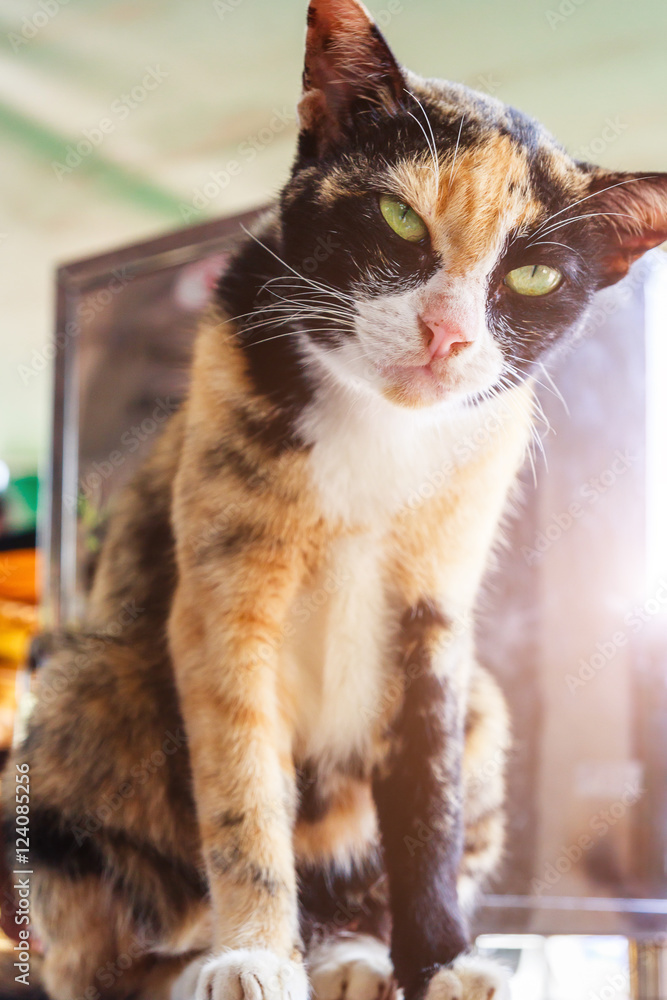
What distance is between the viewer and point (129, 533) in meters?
1.03

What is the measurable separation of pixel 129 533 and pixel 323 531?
31cm

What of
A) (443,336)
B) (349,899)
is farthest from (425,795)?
(443,336)

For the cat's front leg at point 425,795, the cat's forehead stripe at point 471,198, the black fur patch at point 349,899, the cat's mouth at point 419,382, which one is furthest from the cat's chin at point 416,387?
the black fur patch at point 349,899

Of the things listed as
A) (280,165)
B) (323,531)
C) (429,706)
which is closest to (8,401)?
(280,165)

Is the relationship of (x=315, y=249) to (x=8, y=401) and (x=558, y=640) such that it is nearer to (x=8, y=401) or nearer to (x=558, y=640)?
(x=558, y=640)

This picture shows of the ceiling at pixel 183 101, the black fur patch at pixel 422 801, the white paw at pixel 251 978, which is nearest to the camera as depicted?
the white paw at pixel 251 978

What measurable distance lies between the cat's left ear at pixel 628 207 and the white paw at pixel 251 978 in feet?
2.40

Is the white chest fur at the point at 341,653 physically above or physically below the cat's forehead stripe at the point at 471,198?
below

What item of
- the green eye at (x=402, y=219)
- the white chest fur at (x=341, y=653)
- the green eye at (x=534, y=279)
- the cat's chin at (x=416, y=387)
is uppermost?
the green eye at (x=402, y=219)

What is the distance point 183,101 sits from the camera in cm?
121

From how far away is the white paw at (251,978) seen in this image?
2.33 feet

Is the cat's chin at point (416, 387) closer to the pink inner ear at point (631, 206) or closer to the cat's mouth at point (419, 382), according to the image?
the cat's mouth at point (419, 382)

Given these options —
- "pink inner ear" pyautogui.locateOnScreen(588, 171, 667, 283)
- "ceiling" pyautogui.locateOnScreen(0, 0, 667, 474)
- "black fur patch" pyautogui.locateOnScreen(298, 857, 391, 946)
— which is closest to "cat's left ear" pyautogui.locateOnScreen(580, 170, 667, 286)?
"pink inner ear" pyautogui.locateOnScreen(588, 171, 667, 283)

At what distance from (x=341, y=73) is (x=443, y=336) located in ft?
0.93
